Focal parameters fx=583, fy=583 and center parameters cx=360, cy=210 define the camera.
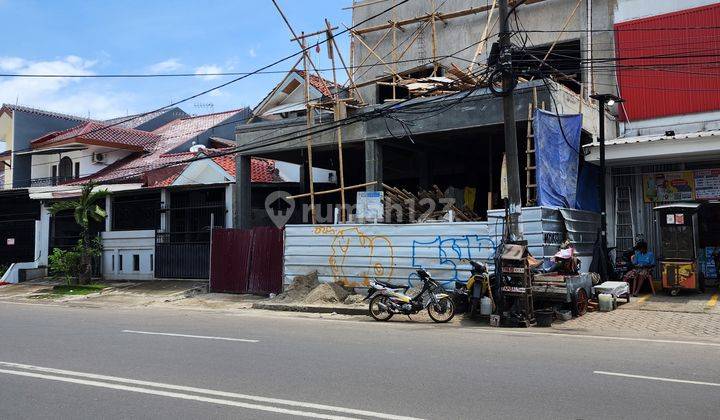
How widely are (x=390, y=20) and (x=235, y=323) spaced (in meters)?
14.7

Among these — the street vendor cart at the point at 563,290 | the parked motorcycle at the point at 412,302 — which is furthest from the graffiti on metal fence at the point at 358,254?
the street vendor cart at the point at 563,290

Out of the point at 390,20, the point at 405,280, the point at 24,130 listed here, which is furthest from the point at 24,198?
the point at 405,280

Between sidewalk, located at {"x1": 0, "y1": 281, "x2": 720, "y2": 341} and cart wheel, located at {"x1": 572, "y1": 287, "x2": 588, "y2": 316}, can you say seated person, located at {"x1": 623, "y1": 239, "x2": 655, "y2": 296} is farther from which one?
cart wheel, located at {"x1": 572, "y1": 287, "x2": 588, "y2": 316}

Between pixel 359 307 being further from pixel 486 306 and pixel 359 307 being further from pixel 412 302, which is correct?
pixel 486 306

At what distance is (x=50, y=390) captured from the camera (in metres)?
6.51

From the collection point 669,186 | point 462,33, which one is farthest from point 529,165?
point 462,33

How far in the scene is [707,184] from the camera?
16453 mm

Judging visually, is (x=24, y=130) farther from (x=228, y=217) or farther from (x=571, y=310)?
(x=571, y=310)

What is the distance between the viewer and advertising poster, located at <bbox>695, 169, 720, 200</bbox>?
16.3 meters

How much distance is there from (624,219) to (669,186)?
154cm

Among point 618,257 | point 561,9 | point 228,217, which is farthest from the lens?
point 228,217

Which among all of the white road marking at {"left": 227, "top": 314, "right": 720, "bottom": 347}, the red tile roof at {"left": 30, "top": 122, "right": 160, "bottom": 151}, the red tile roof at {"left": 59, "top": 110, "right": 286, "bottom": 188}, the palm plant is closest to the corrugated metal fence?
→ the white road marking at {"left": 227, "top": 314, "right": 720, "bottom": 347}

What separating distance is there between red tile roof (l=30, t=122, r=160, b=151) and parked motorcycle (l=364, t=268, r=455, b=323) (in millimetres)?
21838

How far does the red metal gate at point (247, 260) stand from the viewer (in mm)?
18469
